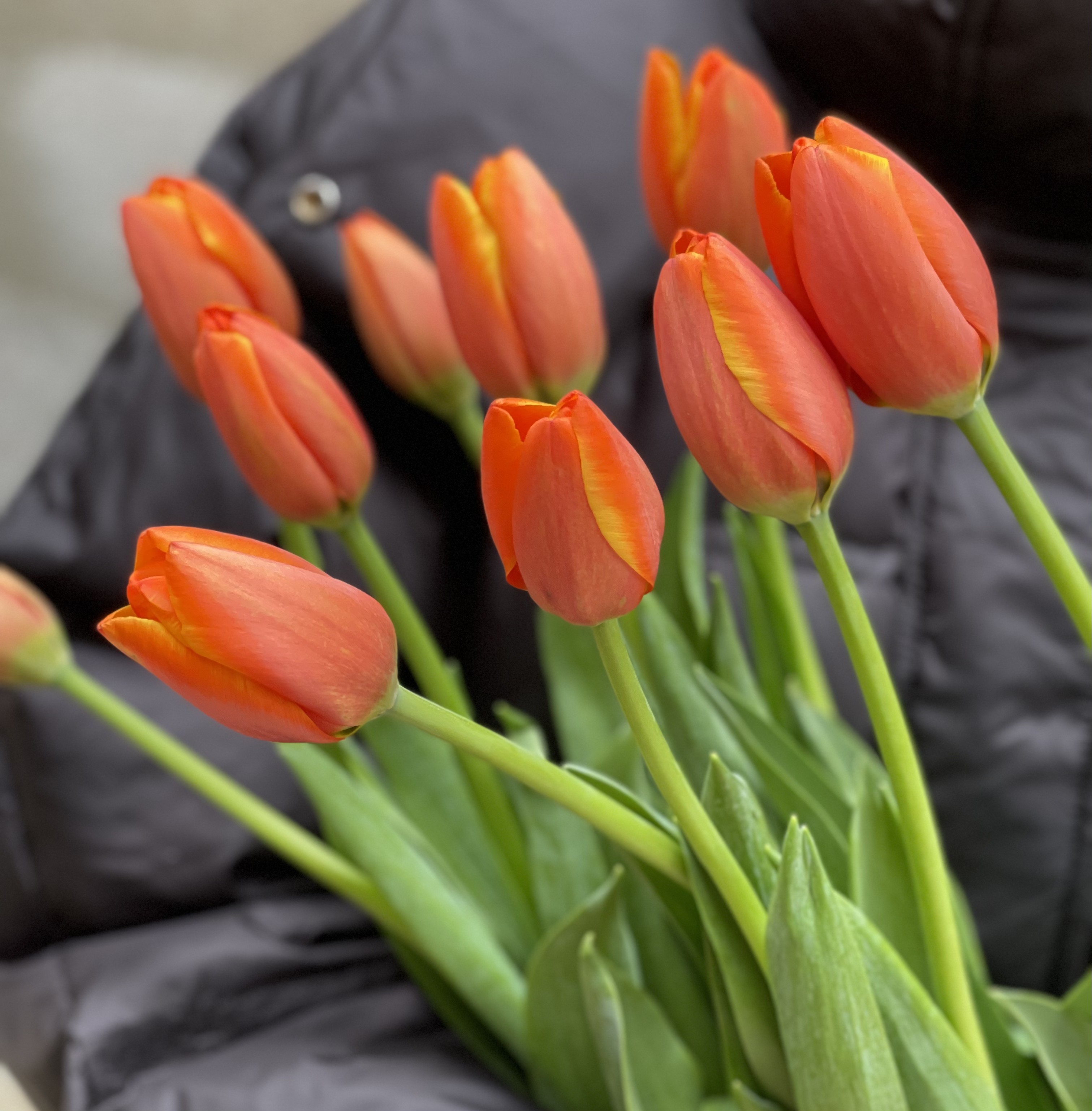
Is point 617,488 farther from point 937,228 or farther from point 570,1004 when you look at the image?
point 570,1004

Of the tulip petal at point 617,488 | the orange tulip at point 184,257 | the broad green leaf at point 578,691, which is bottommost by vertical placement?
the broad green leaf at point 578,691

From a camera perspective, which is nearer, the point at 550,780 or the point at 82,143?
the point at 550,780

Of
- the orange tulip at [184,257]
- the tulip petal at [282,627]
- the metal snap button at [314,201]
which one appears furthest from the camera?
the metal snap button at [314,201]

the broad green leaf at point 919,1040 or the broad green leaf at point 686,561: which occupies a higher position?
the broad green leaf at point 686,561

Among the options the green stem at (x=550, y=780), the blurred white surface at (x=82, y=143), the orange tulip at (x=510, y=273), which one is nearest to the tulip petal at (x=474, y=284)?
the orange tulip at (x=510, y=273)

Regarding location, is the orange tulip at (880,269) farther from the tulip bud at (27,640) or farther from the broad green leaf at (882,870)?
the tulip bud at (27,640)

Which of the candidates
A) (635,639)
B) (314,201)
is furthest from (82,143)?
(635,639)

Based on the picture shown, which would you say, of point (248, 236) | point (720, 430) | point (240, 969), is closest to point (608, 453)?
point (720, 430)

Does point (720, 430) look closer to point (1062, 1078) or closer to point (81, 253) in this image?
point (1062, 1078)

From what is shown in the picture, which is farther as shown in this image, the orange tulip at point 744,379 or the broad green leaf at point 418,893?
the broad green leaf at point 418,893
